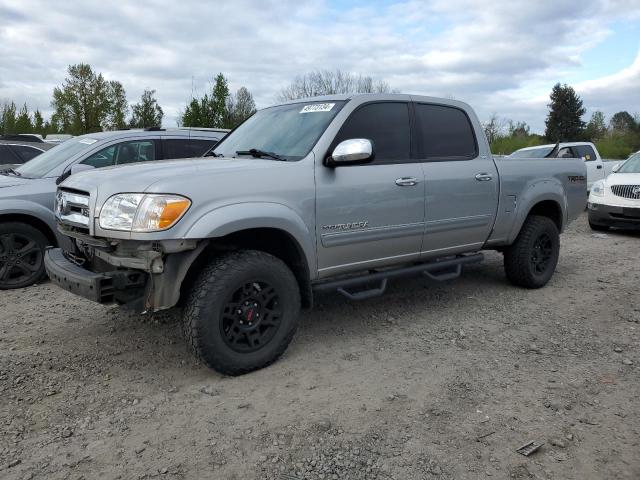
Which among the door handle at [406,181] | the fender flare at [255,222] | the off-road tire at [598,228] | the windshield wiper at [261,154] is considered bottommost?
the off-road tire at [598,228]

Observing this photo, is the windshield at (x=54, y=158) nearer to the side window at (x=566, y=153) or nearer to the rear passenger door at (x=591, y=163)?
the side window at (x=566, y=153)

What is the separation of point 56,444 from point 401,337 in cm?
263

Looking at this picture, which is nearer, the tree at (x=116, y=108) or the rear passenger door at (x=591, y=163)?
the rear passenger door at (x=591, y=163)

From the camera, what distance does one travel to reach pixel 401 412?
3.17 meters

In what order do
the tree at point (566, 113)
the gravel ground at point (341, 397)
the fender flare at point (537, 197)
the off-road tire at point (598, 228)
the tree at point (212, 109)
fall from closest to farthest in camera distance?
the gravel ground at point (341, 397), the fender flare at point (537, 197), the off-road tire at point (598, 228), the tree at point (212, 109), the tree at point (566, 113)

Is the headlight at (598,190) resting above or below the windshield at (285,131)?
below

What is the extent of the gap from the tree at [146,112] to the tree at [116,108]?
1077mm

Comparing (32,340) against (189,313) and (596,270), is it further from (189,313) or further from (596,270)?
(596,270)

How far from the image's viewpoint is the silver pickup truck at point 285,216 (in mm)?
3295

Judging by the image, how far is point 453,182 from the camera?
15.6ft

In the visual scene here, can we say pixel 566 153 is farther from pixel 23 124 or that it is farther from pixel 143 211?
pixel 23 124

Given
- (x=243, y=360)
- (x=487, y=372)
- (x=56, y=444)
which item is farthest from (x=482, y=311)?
(x=56, y=444)

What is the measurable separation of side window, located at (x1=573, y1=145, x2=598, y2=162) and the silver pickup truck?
34.2ft

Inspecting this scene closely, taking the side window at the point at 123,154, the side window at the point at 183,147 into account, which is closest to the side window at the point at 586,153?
the side window at the point at 183,147
